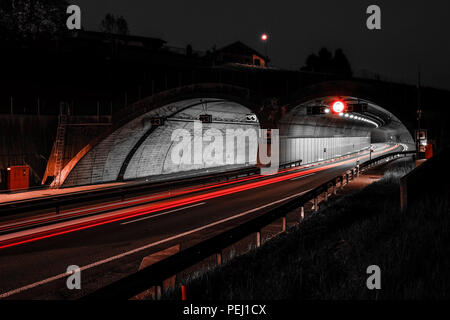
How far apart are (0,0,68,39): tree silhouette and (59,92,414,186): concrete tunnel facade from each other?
16.6 m

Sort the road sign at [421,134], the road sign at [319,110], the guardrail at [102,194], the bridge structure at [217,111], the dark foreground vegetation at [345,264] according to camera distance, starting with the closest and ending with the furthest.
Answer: the dark foreground vegetation at [345,264] < the guardrail at [102,194] < the road sign at [421,134] < the road sign at [319,110] < the bridge structure at [217,111]

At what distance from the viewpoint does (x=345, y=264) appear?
6.89m

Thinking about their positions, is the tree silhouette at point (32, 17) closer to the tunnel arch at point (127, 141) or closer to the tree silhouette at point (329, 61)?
the tunnel arch at point (127, 141)

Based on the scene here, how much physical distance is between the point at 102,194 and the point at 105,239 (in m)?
6.49

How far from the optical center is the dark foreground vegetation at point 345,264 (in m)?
5.64

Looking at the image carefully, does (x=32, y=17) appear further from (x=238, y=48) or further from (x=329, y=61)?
(x=329, y=61)

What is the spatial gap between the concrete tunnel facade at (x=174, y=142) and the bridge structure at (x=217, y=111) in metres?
0.10

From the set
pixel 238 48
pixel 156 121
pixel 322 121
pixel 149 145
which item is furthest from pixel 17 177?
pixel 238 48

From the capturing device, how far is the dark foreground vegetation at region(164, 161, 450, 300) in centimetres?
564

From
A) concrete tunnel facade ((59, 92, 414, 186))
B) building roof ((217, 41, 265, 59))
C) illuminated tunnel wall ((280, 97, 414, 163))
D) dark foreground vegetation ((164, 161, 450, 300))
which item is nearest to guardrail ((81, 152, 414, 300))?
dark foreground vegetation ((164, 161, 450, 300))

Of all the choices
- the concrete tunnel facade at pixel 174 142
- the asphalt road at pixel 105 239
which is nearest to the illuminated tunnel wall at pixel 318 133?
the concrete tunnel facade at pixel 174 142

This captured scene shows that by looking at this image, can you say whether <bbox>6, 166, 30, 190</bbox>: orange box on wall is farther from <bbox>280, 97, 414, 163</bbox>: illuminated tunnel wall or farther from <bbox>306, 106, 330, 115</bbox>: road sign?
<bbox>280, 97, 414, 163</bbox>: illuminated tunnel wall

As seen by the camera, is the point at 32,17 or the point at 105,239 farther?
the point at 32,17
